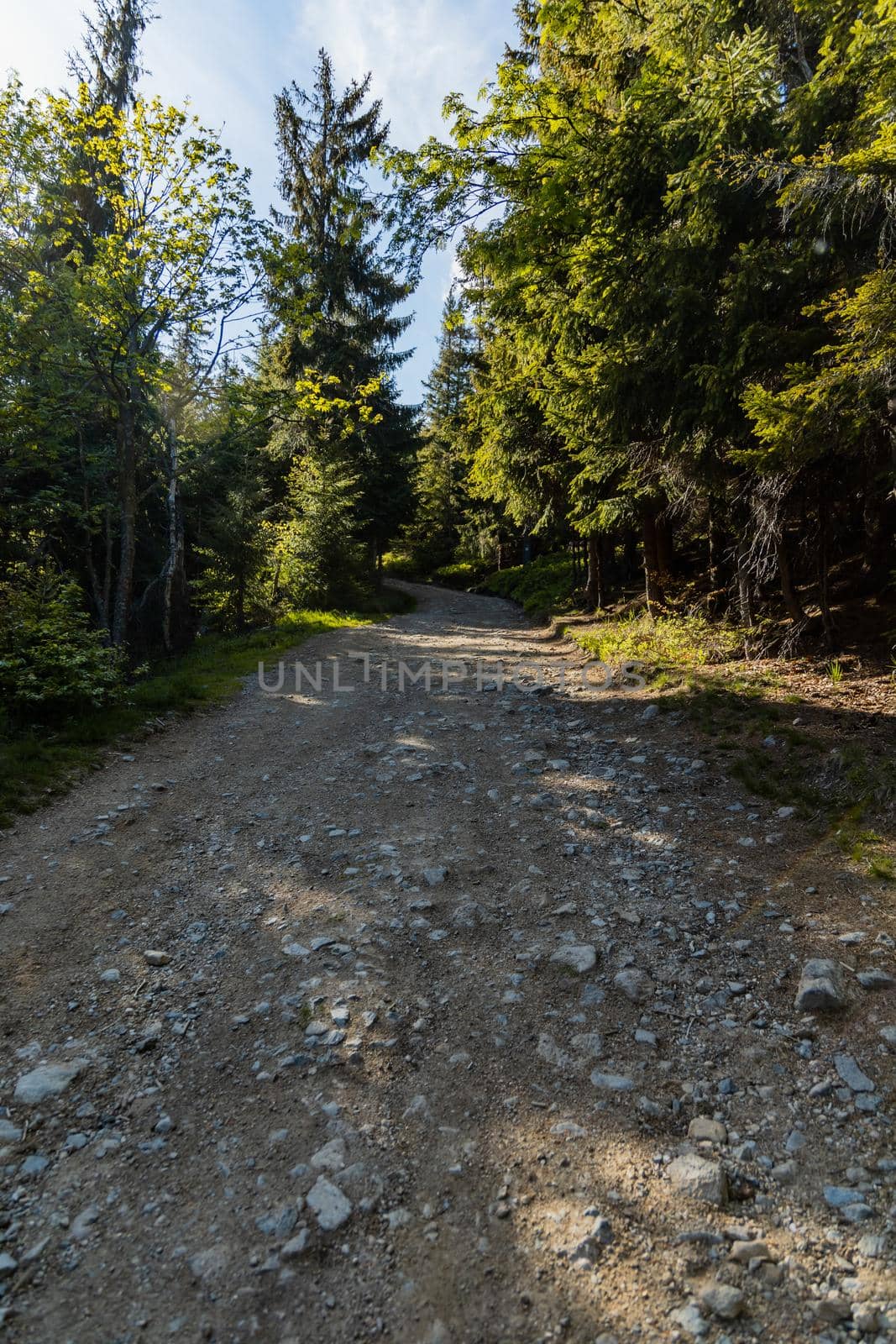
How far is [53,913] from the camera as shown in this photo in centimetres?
438

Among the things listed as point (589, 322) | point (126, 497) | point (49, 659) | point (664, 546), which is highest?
point (589, 322)

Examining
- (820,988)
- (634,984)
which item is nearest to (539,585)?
(634,984)

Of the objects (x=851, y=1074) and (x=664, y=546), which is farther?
(x=664, y=546)

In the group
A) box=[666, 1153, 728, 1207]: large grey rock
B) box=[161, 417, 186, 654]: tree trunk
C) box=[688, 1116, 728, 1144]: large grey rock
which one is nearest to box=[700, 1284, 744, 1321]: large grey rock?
box=[666, 1153, 728, 1207]: large grey rock

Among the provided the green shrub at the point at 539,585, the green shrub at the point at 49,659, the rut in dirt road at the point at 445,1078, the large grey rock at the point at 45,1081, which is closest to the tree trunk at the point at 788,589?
the rut in dirt road at the point at 445,1078

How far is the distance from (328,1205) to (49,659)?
7.63m

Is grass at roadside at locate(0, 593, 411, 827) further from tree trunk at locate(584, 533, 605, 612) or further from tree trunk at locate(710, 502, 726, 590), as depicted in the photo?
tree trunk at locate(710, 502, 726, 590)

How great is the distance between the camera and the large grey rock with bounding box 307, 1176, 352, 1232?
2402mm

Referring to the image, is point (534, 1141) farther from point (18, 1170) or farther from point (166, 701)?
point (166, 701)

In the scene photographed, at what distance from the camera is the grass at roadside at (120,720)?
630 centimetres

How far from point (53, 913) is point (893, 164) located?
835cm

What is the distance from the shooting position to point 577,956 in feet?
12.7

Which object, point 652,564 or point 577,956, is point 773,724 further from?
point 652,564

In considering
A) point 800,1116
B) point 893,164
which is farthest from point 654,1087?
point 893,164
